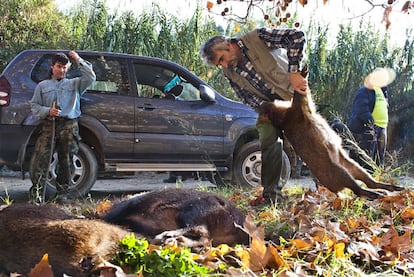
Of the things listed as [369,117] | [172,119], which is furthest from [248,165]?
[369,117]

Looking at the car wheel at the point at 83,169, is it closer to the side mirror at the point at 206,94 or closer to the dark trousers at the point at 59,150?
the dark trousers at the point at 59,150

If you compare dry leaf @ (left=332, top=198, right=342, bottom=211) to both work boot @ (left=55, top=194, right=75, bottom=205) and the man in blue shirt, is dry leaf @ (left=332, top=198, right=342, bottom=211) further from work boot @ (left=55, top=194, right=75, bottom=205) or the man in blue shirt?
the man in blue shirt

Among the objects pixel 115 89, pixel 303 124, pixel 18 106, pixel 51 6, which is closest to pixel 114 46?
pixel 51 6

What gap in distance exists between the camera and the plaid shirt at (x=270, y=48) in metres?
4.53

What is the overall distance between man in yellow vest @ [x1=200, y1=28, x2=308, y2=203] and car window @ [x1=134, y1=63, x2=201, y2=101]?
281cm

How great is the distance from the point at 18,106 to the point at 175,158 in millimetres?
2251

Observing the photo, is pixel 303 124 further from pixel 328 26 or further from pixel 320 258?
pixel 328 26

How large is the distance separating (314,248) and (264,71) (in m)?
2.39

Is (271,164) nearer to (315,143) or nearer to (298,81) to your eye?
(315,143)

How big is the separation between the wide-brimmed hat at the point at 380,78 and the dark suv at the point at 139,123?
2.42 meters

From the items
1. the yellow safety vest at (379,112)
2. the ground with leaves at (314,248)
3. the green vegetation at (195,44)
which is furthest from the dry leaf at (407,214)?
the green vegetation at (195,44)

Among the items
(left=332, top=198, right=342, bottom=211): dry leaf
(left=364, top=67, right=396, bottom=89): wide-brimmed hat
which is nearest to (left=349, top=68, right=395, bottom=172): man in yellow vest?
(left=364, top=67, right=396, bottom=89): wide-brimmed hat

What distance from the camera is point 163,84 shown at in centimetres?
798

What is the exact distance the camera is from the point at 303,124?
466 centimetres
